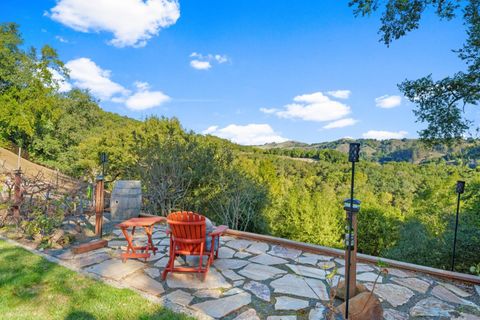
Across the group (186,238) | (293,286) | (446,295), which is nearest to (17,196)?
(186,238)

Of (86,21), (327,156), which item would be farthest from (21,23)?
(327,156)

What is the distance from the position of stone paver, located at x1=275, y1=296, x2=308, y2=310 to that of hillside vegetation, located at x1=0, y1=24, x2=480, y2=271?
67.2 inches

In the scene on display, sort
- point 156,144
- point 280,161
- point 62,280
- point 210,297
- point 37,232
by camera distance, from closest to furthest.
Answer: point 210,297, point 62,280, point 37,232, point 156,144, point 280,161

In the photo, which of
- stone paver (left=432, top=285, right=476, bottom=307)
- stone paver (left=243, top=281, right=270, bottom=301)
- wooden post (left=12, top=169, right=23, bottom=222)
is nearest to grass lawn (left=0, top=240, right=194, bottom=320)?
stone paver (left=243, top=281, right=270, bottom=301)

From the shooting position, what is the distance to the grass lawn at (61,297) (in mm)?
2479

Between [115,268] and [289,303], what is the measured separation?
2174 millimetres

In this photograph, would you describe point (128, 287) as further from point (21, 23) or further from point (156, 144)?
point (21, 23)

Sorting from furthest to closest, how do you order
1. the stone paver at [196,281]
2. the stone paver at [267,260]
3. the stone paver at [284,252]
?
the stone paver at [284,252] → the stone paver at [267,260] → the stone paver at [196,281]

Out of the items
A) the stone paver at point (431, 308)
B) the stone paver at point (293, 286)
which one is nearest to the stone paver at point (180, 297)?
the stone paver at point (293, 286)

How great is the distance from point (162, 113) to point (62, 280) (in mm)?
11038

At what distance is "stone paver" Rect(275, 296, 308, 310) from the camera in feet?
9.00

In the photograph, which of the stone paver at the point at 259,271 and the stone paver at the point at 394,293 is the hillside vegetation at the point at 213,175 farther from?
the stone paver at the point at 259,271

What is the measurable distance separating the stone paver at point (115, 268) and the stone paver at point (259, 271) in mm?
1324

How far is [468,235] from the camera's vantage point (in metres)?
4.68
